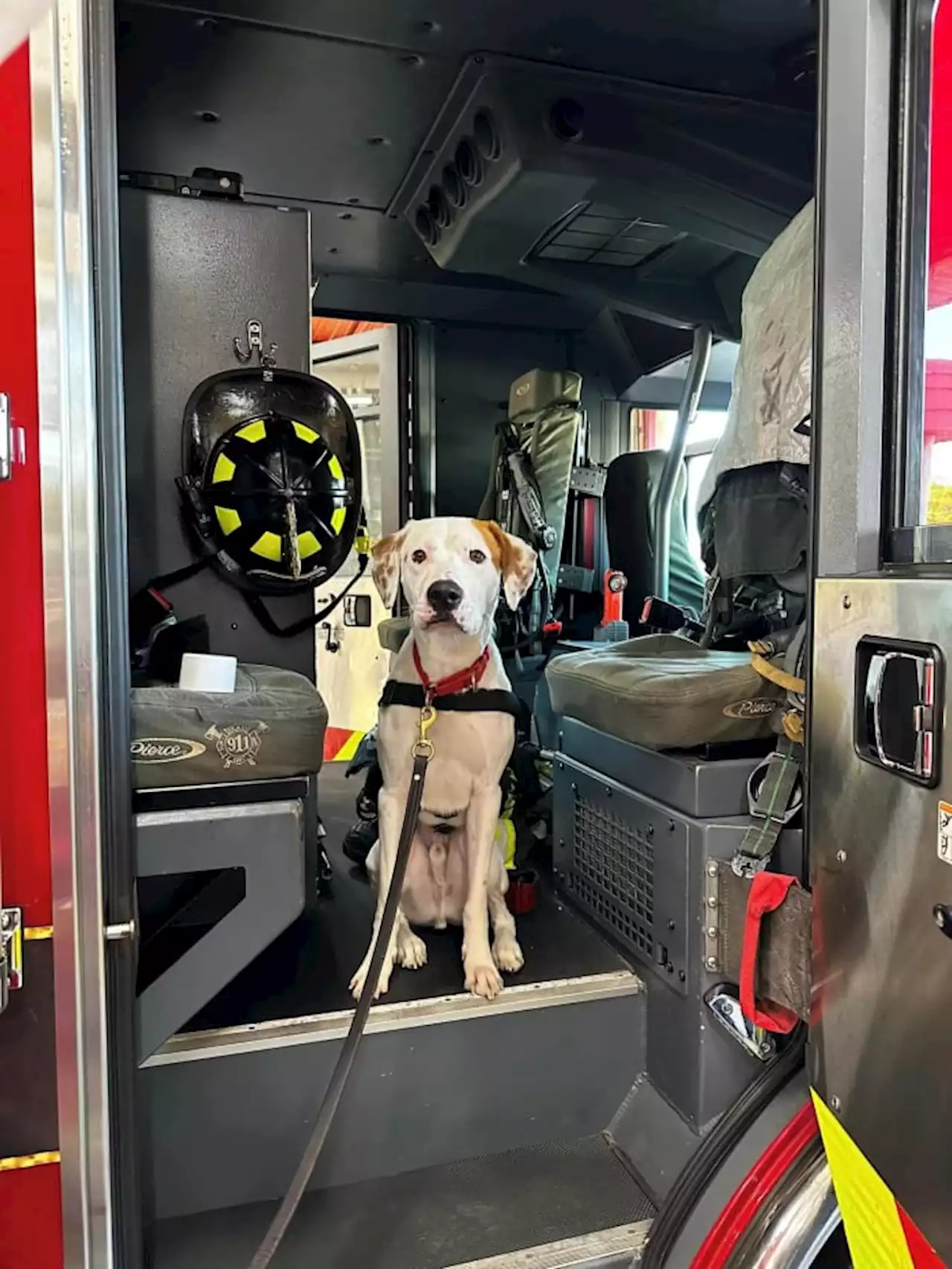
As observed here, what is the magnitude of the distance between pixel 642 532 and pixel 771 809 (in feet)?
9.21

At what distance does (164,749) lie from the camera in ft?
5.23

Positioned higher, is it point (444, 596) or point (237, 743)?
point (444, 596)

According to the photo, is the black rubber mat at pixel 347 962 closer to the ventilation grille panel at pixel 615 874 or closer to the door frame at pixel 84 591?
the ventilation grille panel at pixel 615 874

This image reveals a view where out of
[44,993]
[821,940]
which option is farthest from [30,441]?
[821,940]

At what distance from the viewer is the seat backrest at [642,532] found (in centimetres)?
410

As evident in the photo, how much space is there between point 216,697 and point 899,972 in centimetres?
130

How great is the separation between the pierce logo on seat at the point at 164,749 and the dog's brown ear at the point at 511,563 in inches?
36.8

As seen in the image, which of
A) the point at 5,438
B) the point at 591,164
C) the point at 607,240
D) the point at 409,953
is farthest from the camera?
the point at 607,240

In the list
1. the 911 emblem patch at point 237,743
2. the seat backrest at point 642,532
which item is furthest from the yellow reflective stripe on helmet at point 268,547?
the seat backrest at point 642,532

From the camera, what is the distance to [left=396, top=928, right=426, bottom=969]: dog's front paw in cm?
199

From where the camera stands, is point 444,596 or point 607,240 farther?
point 607,240

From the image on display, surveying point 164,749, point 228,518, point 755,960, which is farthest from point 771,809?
point 228,518

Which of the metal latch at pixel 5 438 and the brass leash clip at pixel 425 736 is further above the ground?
the metal latch at pixel 5 438

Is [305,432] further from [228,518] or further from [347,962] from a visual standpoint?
[347,962]
